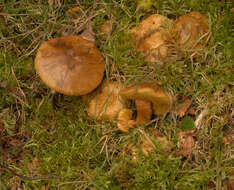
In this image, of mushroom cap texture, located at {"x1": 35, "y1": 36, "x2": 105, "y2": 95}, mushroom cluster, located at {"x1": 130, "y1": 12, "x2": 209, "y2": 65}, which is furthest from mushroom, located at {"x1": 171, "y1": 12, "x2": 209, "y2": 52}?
mushroom cap texture, located at {"x1": 35, "y1": 36, "x2": 105, "y2": 95}

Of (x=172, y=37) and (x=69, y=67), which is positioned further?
(x=172, y=37)

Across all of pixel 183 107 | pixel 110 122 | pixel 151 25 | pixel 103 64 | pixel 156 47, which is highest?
pixel 151 25

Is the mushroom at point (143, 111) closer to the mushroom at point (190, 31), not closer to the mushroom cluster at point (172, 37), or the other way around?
the mushroom cluster at point (172, 37)

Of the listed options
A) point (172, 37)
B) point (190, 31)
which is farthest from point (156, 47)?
point (190, 31)

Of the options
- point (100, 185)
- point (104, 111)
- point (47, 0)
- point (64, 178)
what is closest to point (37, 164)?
point (64, 178)

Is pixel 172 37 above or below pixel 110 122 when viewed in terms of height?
above

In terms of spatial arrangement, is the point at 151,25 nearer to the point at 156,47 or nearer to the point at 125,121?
the point at 156,47

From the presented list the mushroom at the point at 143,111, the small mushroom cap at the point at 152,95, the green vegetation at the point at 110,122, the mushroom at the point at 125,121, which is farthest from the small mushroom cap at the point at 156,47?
the mushroom at the point at 125,121
